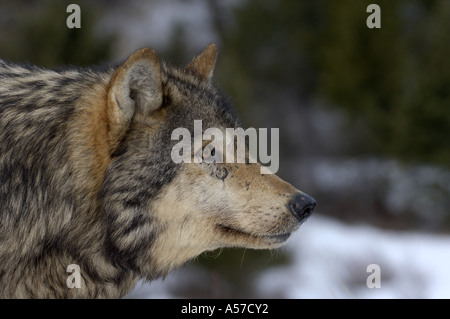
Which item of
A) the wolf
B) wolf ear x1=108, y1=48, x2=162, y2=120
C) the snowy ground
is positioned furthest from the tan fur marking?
the snowy ground

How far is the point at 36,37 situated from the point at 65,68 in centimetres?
938

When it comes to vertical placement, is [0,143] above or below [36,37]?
below

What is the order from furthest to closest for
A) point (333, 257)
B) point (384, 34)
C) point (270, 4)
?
point (270, 4) < point (384, 34) < point (333, 257)

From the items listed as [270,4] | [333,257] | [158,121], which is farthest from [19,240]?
[270,4]

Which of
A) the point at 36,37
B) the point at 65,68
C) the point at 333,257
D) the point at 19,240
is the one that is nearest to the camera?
the point at 19,240

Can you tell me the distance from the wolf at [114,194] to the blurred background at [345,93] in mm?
10930

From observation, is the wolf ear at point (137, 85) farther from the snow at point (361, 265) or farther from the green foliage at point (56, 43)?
the green foliage at point (56, 43)

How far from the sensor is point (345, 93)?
25.6 m

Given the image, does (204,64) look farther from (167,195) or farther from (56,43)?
(56,43)

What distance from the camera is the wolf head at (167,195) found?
12.8ft

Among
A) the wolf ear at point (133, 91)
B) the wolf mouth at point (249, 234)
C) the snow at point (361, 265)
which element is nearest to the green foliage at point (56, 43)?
the snow at point (361, 265)

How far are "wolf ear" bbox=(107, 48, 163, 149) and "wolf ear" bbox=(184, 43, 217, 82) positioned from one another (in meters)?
0.72
